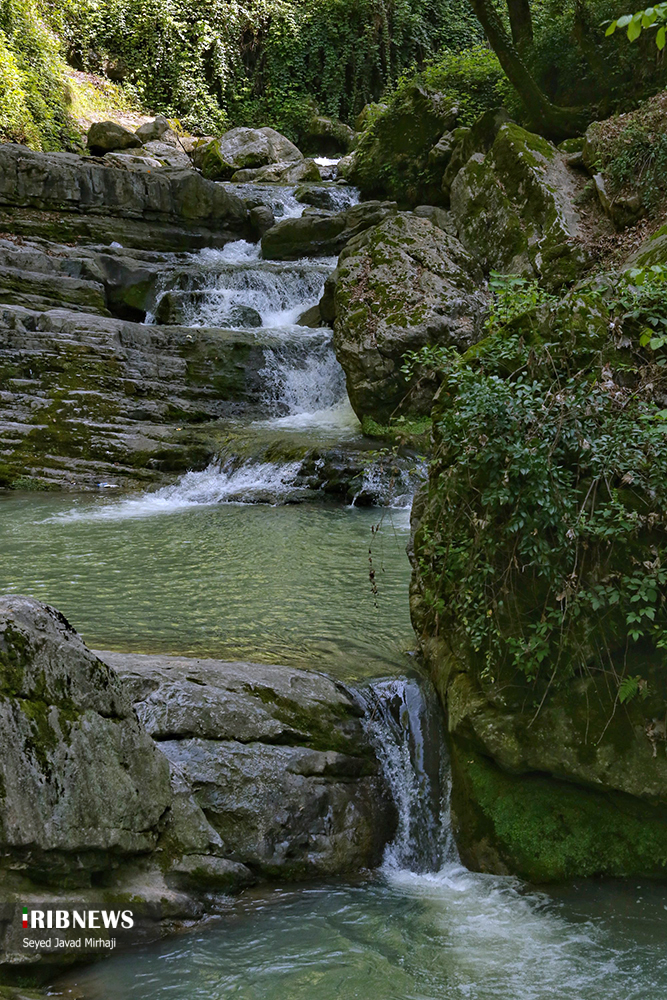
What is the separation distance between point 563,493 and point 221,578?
13.1 ft

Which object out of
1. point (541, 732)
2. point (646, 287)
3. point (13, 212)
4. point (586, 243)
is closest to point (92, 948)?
point (541, 732)

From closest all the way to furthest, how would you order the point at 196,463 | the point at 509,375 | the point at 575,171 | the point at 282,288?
the point at 509,375
the point at 196,463
the point at 575,171
the point at 282,288

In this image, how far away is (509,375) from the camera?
395 cm

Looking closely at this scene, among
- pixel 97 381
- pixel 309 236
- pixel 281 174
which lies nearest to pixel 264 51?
pixel 281 174

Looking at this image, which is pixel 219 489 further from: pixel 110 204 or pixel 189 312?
pixel 110 204

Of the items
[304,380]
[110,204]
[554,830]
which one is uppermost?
[110,204]

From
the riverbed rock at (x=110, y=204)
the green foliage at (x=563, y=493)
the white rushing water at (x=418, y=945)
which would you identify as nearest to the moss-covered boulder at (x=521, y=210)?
the riverbed rock at (x=110, y=204)

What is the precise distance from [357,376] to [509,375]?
323 inches

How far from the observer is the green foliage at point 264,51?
2647cm

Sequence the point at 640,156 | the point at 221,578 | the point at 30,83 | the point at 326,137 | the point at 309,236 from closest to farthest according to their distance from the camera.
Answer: the point at 221,578
the point at 640,156
the point at 309,236
the point at 30,83
the point at 326,137

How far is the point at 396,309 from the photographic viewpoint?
12188 millimetres

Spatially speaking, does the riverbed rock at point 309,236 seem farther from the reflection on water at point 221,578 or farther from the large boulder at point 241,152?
the reflection on water at point 221,578

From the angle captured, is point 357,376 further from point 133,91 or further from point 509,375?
point 133,91

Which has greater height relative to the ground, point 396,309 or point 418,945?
point 396,309
